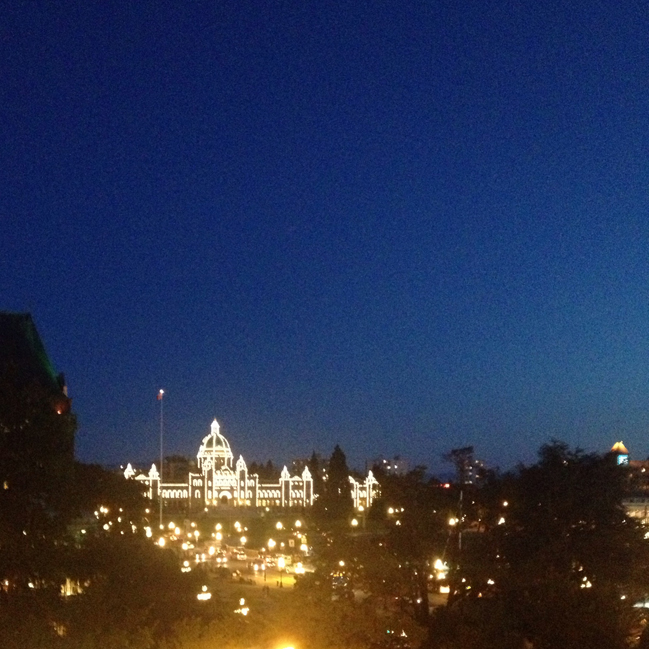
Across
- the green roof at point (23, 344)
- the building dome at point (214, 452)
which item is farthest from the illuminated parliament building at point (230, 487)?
the green roof at point (23, 344)

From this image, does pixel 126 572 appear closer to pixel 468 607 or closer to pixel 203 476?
pixel 468 607

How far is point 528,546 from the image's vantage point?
2358 cm

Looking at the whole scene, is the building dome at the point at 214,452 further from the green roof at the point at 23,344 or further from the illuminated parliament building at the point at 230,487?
the green roof at the point at 23,344

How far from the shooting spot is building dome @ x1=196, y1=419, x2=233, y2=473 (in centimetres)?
12850

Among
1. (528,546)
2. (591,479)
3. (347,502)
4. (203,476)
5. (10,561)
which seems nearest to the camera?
Answer: (10,561)

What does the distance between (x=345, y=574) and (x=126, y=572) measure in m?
5.07

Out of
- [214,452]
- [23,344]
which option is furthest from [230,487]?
[23,344]

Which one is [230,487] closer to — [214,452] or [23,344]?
[214,452]

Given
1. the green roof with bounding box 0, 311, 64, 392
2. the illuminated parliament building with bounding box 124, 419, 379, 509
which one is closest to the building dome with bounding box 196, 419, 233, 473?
the illuminated parliament building with bounding box 124, 419, 379, 509

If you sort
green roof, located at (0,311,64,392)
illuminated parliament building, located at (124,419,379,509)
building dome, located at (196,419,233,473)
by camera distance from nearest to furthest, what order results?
green roof, located at (0,311,64,392) < illuminated parliament building, located at (124,419,379,509) < building dome, located at (196,419,233,473)

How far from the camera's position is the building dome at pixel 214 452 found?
5059 inches

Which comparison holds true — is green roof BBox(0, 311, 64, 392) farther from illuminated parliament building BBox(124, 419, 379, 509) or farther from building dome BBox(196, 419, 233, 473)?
building dome BBox(196, 419, 233, 473)

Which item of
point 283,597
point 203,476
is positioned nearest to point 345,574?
point 283,597

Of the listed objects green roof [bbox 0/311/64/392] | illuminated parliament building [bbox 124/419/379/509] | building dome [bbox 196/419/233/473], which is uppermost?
building dome [bbox 196/419/233/473]
